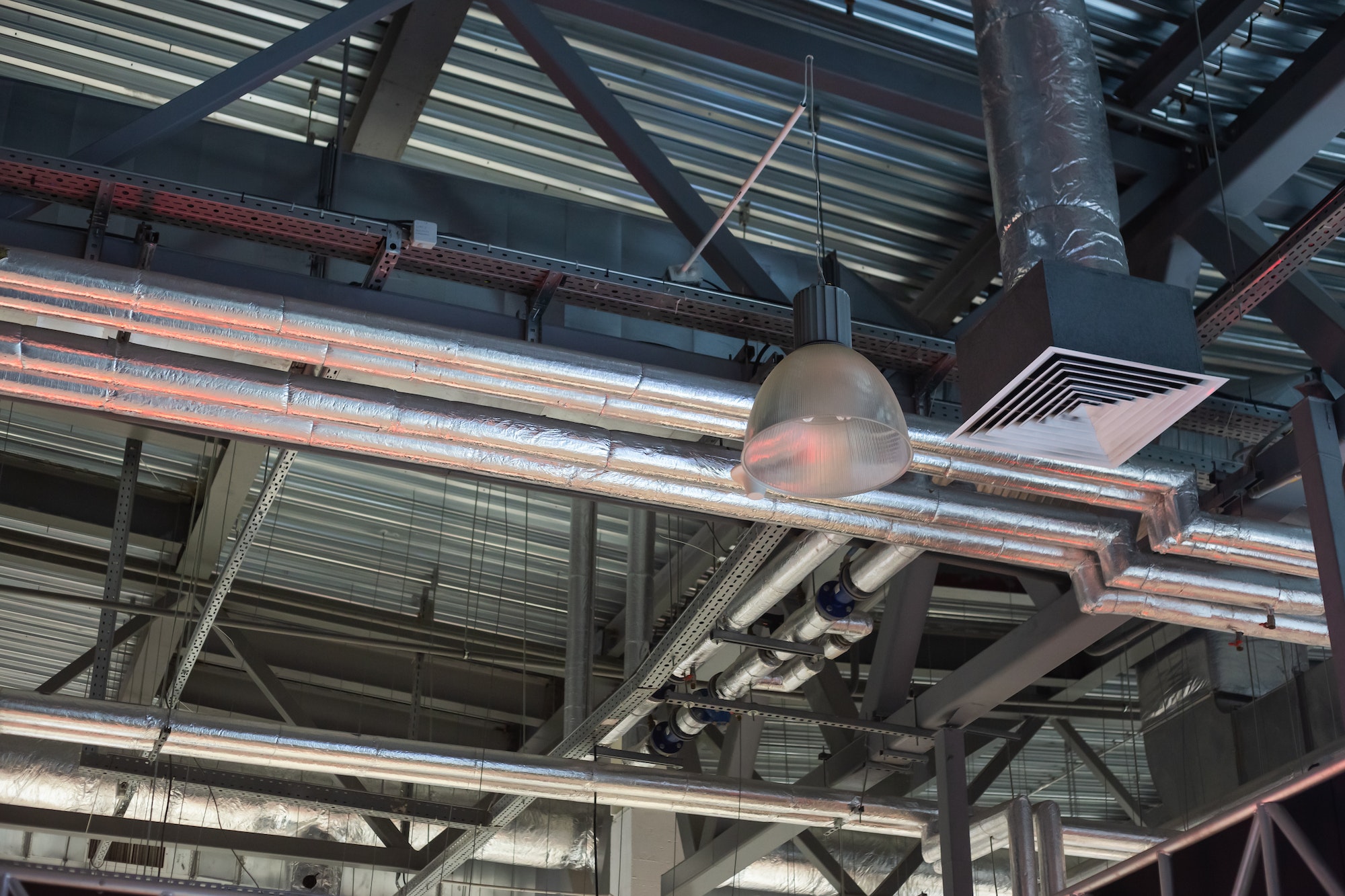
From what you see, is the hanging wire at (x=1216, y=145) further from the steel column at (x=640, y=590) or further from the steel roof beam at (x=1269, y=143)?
the steel column at (x=640, y=590)

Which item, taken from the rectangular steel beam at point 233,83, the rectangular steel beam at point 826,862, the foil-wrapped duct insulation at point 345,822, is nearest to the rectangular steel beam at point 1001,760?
the rectangular steel beam at point 826,862

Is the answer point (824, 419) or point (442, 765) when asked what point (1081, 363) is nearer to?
point (824, 419)

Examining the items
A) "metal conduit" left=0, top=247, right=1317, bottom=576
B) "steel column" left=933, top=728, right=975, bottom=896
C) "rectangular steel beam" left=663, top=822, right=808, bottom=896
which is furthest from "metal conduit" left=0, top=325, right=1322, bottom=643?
"rectangular steel beam" left=663, top=822, right=808, bottom=896

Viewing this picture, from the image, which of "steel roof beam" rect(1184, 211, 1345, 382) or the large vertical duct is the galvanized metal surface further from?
the large vertical duct

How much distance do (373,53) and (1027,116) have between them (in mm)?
3222

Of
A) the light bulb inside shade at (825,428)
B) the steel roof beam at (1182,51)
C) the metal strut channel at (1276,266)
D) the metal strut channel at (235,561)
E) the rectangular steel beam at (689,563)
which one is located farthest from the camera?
the rectangular steel beam at (689,563)

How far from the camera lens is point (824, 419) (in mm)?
3955

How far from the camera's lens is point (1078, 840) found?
10414mm

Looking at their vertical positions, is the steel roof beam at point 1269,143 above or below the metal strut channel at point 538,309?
above

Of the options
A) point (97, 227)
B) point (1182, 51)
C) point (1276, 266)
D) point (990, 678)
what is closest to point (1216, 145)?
point (1182, 51)

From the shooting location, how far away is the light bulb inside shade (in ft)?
12.0

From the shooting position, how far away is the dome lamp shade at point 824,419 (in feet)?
12.0

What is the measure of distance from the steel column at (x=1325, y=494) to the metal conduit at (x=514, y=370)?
500mm

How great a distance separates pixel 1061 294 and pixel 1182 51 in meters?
2.24
